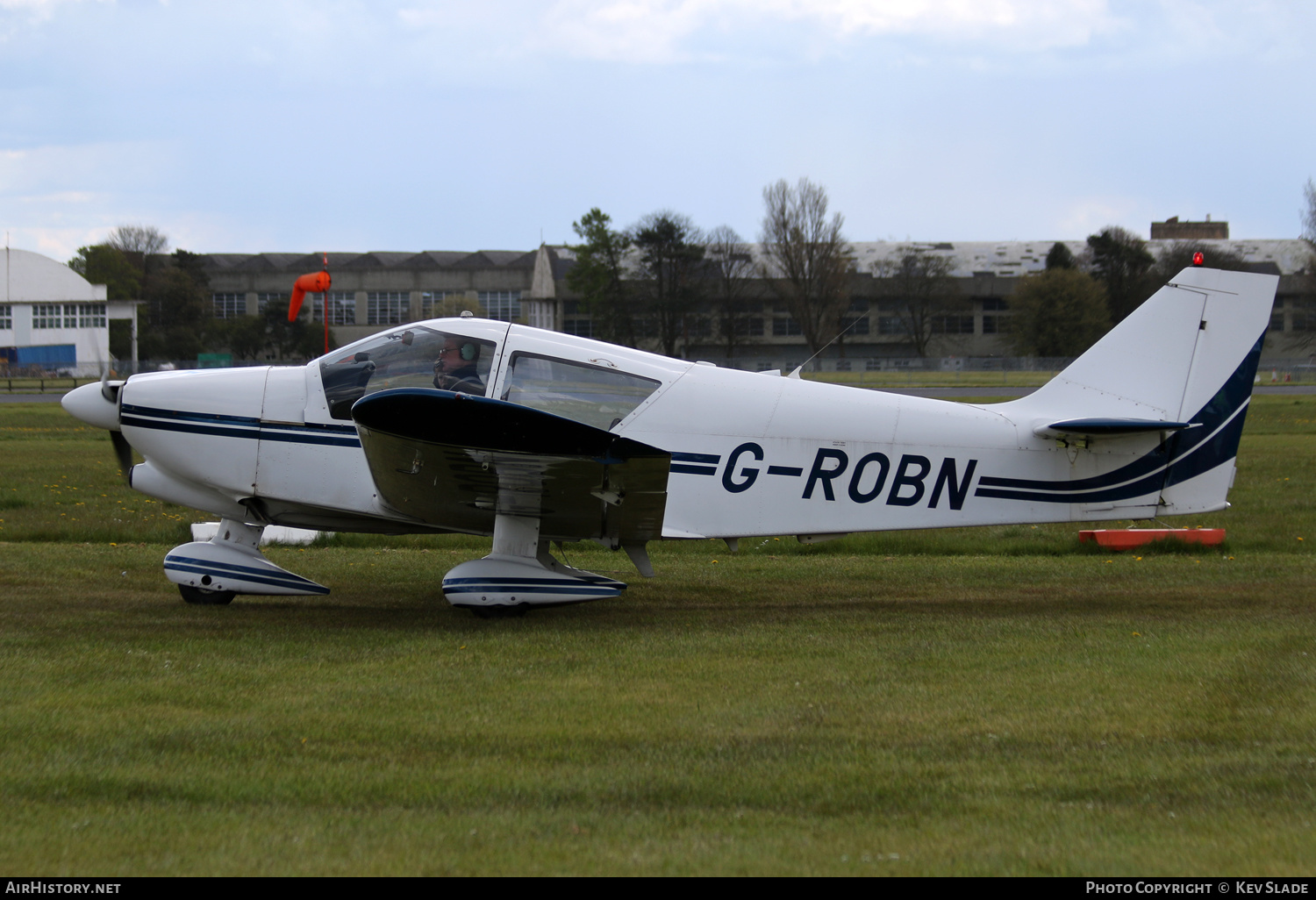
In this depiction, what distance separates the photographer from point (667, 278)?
5256 cm

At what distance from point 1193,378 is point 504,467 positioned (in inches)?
198

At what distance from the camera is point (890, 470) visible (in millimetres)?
7441

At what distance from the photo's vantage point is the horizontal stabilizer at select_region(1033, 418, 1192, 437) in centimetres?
737

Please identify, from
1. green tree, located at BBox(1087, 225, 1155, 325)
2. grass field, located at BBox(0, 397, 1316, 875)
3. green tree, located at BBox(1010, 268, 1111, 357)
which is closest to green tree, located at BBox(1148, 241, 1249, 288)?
green tree, located at BBox(1087, 225, 1155, 325)

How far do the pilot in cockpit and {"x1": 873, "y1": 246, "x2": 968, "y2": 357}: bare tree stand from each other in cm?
6449

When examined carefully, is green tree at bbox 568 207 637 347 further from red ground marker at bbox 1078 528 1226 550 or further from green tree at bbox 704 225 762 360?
red ground marker at bbox 1078 528 1226 550

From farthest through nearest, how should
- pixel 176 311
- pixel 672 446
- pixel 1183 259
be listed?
pixel 176 311, pixel 1183 259, pixel 672 446

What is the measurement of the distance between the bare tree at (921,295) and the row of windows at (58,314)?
178 ft

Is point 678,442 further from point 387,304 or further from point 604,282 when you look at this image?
point 387,304

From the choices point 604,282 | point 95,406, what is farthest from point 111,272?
point 95,406

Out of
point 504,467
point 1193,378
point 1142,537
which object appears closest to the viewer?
point 504,467

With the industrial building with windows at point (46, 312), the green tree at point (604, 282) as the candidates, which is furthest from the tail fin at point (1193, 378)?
the industrial building with windows at point (46, 312)
